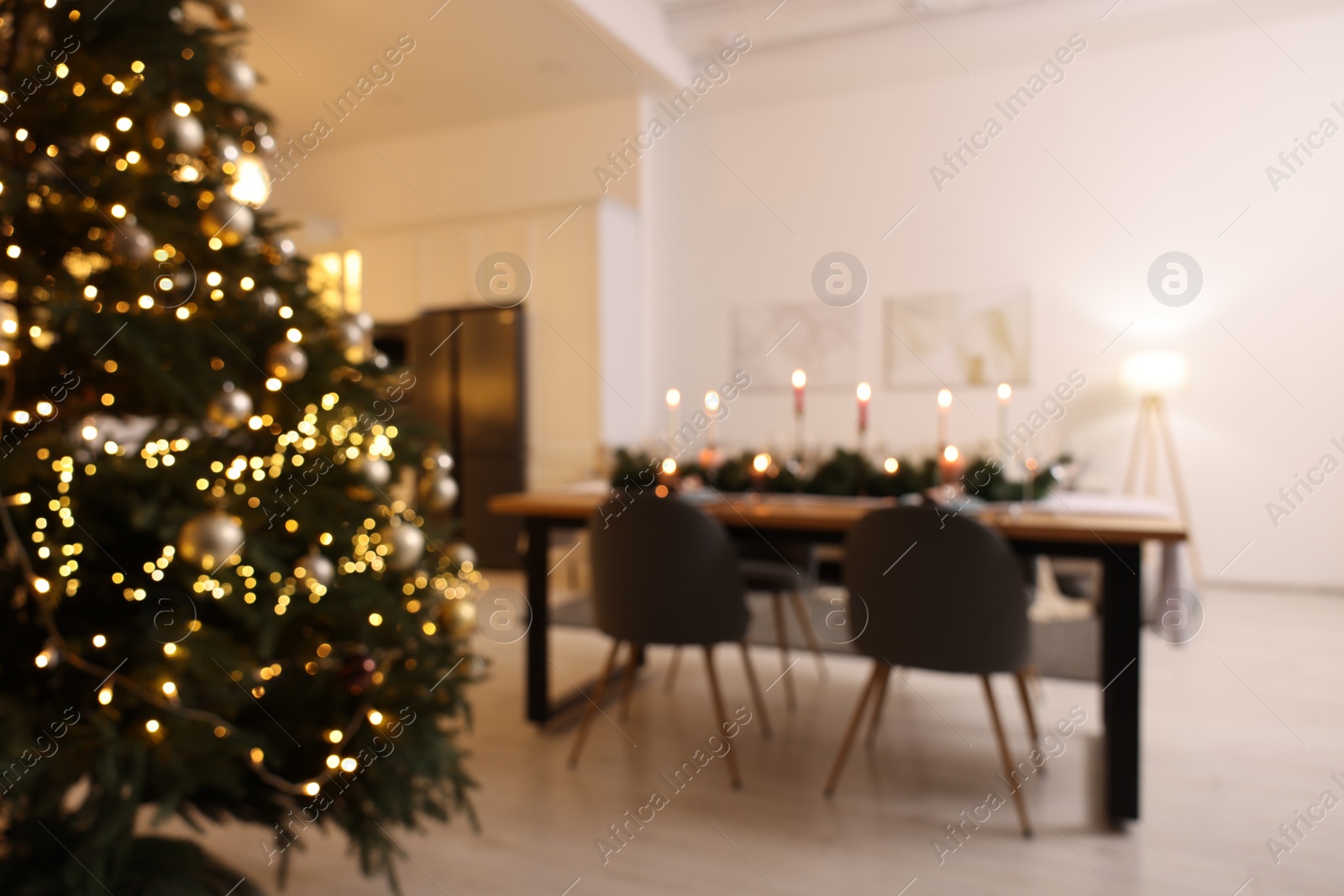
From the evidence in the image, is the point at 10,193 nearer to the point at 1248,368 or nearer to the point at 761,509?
the point at 761,509

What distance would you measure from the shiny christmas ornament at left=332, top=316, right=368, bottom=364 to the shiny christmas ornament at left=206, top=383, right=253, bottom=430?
25 cm

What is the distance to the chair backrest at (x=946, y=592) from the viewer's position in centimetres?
192

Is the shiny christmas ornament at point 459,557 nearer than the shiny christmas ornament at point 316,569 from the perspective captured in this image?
No

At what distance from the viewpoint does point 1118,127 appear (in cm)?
463

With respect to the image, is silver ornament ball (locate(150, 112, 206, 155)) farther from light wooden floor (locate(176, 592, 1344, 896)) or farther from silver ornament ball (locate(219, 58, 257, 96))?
light wooden floor (locate(176, 592, 1344, 896))

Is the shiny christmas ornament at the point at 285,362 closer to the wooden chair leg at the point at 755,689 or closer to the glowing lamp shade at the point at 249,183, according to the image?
the glowing lamp shade at the point at 249,183

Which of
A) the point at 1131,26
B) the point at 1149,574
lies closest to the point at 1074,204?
the point at 1131,26

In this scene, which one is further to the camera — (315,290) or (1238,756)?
(1238,756)

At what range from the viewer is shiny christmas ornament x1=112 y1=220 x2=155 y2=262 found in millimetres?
1206

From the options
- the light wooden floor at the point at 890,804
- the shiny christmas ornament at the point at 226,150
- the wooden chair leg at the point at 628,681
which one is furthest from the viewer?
the wooden chair leg at the point at 628,681

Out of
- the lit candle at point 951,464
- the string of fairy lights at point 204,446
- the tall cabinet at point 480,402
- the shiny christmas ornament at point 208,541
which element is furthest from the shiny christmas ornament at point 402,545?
the tall cabinet at point 480,402

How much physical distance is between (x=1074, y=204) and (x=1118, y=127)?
46cm

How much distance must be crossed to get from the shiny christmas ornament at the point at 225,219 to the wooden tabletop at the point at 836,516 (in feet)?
4.12

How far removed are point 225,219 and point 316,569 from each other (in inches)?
23.5
